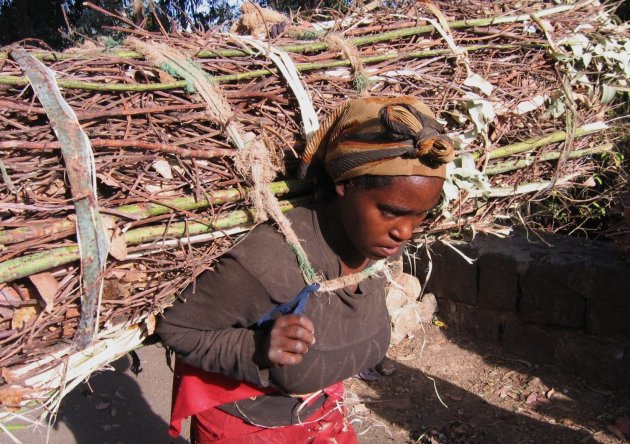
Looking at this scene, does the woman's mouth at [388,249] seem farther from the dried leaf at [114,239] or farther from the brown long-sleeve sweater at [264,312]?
the dried leaf at [114,239]

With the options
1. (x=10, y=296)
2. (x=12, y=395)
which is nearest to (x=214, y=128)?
(x=10, y=296)

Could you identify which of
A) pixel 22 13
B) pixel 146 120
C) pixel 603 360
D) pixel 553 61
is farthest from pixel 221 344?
pixel 22 13

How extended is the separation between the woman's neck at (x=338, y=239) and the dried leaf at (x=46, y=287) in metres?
0.72

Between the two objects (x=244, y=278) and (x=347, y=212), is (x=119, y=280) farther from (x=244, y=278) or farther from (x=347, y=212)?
(x=347, y=212)

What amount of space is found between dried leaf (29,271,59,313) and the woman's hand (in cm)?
53

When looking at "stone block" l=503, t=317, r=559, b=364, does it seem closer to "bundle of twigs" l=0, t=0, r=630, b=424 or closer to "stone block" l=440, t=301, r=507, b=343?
"stone block" l=440, t=301, r=507, b=343

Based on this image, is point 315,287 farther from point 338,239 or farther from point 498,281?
point 498,281

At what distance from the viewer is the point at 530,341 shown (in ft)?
15.3

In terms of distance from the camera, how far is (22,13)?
32.7ft

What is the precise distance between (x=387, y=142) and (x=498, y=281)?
3.64m

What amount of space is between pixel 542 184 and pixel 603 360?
2.77 m

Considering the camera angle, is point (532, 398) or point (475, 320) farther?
point (475, 320)

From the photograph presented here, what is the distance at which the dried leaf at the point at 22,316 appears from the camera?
133 centimetres

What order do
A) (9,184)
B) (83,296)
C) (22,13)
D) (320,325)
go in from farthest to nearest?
(22,13) → (320,325) → (83,296) → (9,184)
